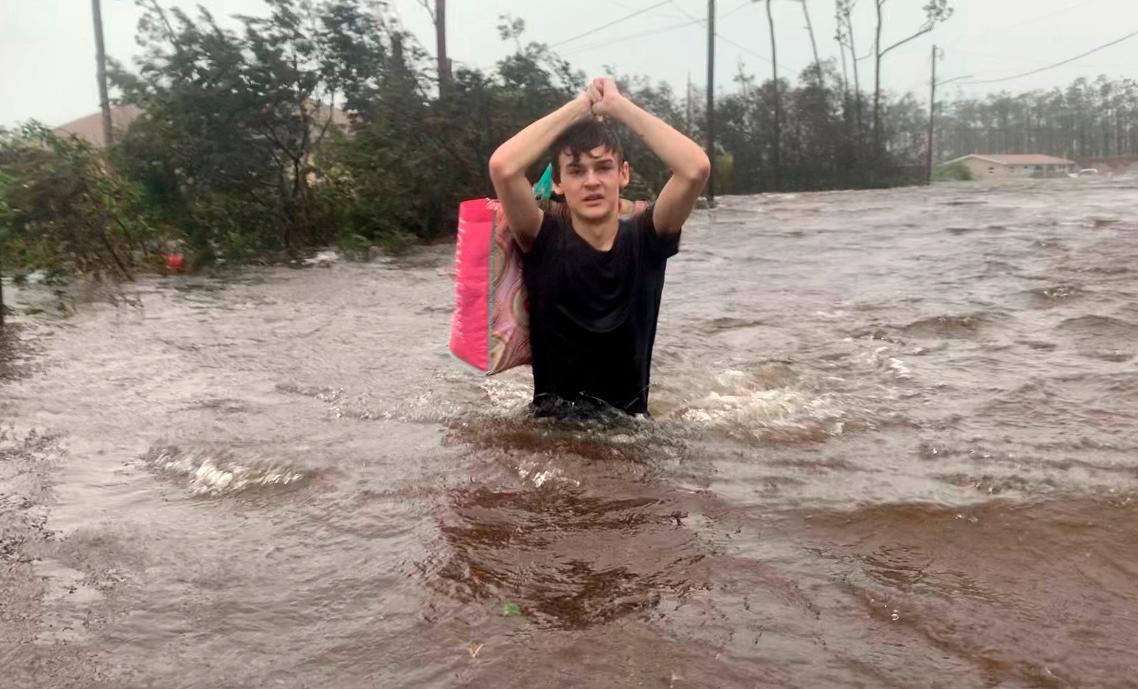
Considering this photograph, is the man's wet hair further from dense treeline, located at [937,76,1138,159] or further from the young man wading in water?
dense treeline, located at [937,76,1138,159]

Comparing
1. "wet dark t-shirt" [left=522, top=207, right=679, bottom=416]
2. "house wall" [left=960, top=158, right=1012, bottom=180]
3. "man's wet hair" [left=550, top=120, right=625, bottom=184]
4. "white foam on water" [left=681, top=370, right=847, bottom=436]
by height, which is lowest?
"white foam on water" [left=681, top=370, right=847, bottom=436]

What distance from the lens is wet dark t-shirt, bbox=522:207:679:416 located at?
3.59 meters

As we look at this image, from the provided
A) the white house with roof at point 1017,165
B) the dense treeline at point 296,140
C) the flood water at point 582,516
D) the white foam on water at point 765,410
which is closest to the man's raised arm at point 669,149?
the flood water at point 582,516

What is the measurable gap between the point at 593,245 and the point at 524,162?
17.1 inches

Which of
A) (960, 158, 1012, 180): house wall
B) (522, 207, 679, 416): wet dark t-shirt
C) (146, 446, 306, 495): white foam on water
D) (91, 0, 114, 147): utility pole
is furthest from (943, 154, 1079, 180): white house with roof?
(146, 446, 306, 495): white foam on water

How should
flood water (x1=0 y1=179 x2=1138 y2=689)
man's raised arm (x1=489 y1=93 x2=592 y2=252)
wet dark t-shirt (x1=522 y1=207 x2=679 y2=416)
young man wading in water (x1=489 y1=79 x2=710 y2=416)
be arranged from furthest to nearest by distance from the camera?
wet dark t-shirt (x1=522 y1=207 x2=679 y2=416) < young man wading in water (x1=489 y1=79 x2=710 y2=416) < man's raised arm (x1=489 y1=93 x2=592 y2=252) < flood water (x1=0 y1=179 x2=1138 y2=689)

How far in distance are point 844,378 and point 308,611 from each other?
11.7 feet

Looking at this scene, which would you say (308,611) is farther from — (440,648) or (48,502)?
(48,502)

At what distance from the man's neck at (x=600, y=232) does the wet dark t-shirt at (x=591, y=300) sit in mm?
23

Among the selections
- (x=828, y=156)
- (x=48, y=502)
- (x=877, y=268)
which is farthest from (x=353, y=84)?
(x=828, y=156)

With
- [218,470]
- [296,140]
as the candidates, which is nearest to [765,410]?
[218,470]

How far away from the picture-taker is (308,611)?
83.2 inches

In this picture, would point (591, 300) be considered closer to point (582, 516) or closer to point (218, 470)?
point (582, 516)

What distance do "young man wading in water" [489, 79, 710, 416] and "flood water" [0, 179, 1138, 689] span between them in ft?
1.03
